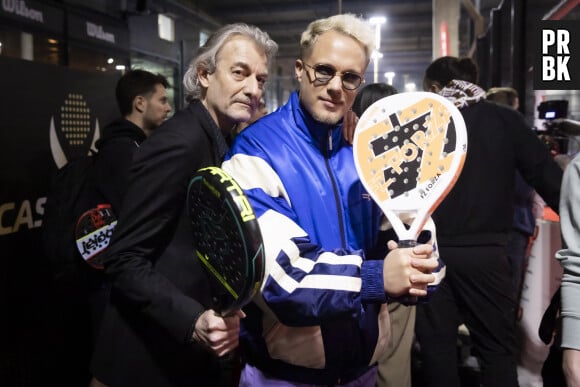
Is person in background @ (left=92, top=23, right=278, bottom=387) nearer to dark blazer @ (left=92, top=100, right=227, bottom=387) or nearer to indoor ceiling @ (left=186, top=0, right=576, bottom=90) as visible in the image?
dark blazer @ (left=92, top=100, right=227, bottom=387)

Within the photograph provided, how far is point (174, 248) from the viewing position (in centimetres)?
131

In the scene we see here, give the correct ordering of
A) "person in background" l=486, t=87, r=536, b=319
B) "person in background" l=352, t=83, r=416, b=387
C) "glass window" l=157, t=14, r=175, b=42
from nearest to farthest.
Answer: "person in background" l=352, t=83, r=416, b=387 < "person in background" l=486, t=87, r=536, b=319 < "glass window" l=157, t=14, r=175, b=42

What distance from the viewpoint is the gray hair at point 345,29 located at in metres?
1.17

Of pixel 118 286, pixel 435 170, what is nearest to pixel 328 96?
pixel 435 170

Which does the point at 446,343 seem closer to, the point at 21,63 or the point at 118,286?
the point at 118,286

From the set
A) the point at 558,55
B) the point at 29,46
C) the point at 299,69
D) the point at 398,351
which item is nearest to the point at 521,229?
the point at 398,351

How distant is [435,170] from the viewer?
1016 millimetres

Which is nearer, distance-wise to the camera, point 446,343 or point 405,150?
point 405,150

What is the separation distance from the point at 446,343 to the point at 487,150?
865 millimetres

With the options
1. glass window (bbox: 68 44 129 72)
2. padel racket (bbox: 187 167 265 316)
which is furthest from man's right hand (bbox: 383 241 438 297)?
glass window (bbox: 68 44 129 72)

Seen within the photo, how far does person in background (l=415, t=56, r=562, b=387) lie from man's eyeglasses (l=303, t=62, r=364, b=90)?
1.15 meters

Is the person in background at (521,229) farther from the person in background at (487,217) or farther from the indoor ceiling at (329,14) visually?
the indoor ceiling at (329,14)

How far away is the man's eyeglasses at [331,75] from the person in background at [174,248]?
12.3 inches

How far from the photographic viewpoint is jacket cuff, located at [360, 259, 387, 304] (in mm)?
960
